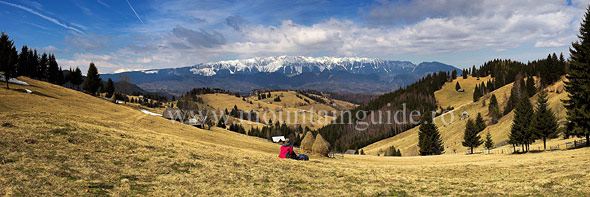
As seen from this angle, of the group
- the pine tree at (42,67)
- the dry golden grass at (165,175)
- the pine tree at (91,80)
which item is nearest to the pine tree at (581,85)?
the dry golden grass at (165,175)

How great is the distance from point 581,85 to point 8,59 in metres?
104

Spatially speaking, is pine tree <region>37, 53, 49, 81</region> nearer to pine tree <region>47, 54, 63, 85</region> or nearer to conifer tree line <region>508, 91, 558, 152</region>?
pine tree <region>47, 54, 63, 85</region>

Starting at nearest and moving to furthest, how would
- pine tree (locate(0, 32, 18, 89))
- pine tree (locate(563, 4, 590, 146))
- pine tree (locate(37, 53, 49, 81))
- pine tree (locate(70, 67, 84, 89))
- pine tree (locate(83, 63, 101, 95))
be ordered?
1. pine tree (locate(563, 4, 590, 146))
2. pine tree (locate(0, 32, 18, 89))
3. pine tree (locate(83, 63, 101, 95))
4. pine tree (locate(37, 53, 49, 81))
5. pine tree (locate(70, 67, 84, 89))

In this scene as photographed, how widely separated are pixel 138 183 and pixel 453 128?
442ft

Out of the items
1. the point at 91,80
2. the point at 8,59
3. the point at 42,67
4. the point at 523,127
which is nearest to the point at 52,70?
the point at 42,67

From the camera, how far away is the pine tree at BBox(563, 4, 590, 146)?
1567 inches

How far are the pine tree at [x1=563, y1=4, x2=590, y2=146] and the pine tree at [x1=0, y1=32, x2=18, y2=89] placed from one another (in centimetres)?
10299

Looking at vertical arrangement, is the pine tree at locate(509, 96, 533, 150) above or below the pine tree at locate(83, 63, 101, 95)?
below

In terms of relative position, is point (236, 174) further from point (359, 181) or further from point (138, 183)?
point (359, 181)

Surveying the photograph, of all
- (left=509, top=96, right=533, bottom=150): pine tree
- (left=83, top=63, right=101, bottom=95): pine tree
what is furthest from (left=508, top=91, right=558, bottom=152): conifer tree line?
(left=83, top=63, right=101, bottom=95): pine tree

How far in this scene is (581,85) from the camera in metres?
40.1

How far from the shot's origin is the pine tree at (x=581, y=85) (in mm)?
39812

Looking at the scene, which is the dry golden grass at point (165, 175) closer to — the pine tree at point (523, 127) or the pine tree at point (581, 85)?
the pine tree at point (581, 85)

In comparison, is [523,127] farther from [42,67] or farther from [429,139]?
[42,67]
